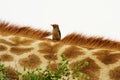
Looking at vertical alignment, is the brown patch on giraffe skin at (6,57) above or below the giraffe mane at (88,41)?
below

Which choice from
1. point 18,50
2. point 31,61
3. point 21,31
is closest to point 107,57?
point 31,61

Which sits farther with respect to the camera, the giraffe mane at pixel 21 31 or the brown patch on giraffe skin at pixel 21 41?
the giraffe mane at pixel 21 31

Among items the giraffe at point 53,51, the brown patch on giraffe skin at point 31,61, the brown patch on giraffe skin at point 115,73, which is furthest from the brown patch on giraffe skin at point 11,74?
the brown patch on giraffe skin at point 115,73

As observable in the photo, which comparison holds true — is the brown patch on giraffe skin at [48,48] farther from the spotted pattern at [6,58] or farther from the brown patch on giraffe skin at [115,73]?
the brown patch on giraffe skin at [115,73]

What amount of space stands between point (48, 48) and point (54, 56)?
0.13 meters

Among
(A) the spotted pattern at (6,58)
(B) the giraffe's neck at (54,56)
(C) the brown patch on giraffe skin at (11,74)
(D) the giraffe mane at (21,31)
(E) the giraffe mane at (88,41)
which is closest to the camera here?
(C) the brown patch on giraffe skin at (11,74)

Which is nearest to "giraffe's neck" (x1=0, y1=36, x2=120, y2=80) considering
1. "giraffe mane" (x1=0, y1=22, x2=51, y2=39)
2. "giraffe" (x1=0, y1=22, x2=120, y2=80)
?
"giraffe" (x1=0, y1=22, x2=120, y2=80)

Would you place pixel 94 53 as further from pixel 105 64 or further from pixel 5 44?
pixel 5 44

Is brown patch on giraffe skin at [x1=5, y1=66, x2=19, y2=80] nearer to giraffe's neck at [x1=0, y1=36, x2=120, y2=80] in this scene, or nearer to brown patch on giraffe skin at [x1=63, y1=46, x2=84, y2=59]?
giraffe's neck at [x1=0, y1=36, x2=120, y2=80]

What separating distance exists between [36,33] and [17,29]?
16 cm

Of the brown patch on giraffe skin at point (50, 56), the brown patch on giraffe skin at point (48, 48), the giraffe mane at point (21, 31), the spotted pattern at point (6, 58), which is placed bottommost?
the brown patch on giraffe skin at point (50, 56)

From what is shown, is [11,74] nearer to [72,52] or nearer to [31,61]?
[31,61]

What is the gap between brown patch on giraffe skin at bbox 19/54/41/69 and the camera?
3.26 meters

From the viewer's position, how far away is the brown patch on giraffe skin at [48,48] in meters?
3.37
